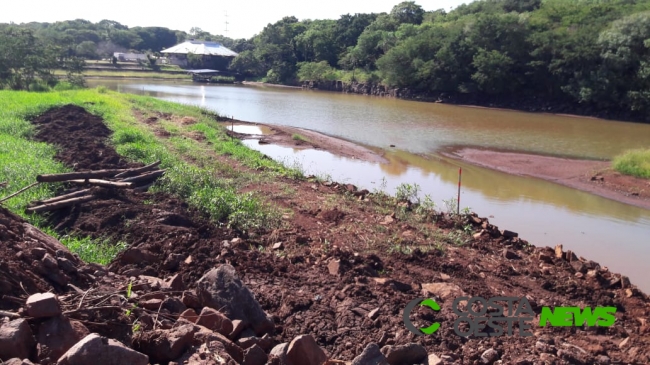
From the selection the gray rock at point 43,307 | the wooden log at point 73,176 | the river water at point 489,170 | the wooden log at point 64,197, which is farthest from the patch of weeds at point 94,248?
the river water at point 489,170

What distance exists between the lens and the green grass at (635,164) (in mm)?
17406

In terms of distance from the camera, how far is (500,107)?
46.4m

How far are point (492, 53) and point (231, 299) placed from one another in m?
47.1

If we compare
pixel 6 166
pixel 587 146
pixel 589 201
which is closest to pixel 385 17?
pixel 587 146

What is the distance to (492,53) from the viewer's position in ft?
156

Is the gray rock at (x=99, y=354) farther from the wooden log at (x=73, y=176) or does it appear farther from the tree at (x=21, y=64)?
the tree at (x=21, y=64)

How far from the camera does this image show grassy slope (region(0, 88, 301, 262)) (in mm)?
8773

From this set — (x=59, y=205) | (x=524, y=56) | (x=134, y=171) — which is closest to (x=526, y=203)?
(x=134, y=171)

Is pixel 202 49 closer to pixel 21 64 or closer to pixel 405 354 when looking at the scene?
pixel 21 64

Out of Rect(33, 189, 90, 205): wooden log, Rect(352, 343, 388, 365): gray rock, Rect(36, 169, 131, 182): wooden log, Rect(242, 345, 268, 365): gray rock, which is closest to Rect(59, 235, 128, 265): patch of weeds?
Rect(33, 189, 90, 205): wooden log

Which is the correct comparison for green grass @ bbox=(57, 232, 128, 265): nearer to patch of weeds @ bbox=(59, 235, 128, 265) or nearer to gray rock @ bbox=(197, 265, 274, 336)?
patch of weeds @ bbox=(59, 235, 128, 265)

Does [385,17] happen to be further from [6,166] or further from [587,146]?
[6,166]

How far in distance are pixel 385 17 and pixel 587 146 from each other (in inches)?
2189

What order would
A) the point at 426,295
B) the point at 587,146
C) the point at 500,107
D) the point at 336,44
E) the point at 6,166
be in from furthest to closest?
the point at 336,44 → the point at 500,107 → the point at 587,146 → the point at 6,166 → the point at 426,295
